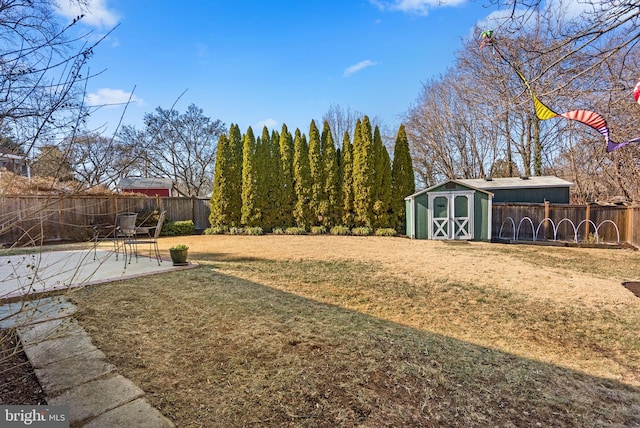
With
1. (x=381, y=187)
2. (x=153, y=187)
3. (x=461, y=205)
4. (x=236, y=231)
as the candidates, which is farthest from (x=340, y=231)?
(x=153, y=187)

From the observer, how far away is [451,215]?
→ 9781 mm

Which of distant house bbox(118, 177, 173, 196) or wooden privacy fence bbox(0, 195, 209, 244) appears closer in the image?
wooden privacy fence bbox(0, 195, 209, 244)

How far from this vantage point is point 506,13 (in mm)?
2982

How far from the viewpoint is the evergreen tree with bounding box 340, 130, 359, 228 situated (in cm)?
1219

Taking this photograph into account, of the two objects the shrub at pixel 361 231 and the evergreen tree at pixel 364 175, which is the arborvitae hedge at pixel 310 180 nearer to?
the evergreen tree at pixel 364 175

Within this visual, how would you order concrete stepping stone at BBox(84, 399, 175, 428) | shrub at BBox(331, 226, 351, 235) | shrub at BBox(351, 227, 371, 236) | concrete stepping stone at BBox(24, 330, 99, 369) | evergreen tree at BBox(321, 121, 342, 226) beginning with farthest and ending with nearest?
evergreen tree at BBox(321, 121, 342, 226), shrub at BBox(331, 226, 351, 235), shrub at BBox(351, 227, 371, 236), concrete stepping stone at BBox(24, 330, 99, 369), concrete stepping stone at BBox(84, 399, 175, 428)

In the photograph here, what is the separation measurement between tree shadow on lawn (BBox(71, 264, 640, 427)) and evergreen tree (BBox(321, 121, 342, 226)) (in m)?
9.27

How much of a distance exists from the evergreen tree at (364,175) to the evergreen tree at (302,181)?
1891 millimetres

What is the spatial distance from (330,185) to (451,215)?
4.69 meters

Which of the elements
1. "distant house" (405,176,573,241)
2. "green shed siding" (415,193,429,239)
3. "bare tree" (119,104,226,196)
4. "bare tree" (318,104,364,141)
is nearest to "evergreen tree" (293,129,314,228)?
"distant house" (405,176,573,241)

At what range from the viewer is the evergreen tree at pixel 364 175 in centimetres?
1180

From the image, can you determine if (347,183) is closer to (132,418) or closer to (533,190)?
(533,190)

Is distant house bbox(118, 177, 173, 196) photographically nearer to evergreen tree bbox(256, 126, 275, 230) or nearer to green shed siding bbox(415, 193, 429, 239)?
evergreen tree bbox(256, 126, 275, 230)

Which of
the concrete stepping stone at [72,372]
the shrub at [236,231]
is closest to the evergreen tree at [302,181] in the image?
the shrub at [236,231]
